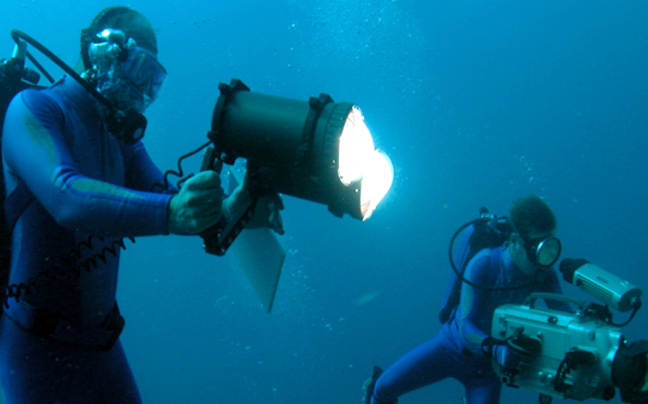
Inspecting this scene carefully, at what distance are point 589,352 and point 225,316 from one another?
60.0 ft

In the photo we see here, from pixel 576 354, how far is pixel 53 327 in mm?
2366

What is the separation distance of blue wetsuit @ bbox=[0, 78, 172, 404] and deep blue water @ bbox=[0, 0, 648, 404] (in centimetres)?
1448

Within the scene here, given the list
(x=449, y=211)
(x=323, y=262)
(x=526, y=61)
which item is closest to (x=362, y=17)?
(x=526, y=61)

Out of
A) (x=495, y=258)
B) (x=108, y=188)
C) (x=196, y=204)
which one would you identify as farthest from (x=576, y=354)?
(x=108, y=188)

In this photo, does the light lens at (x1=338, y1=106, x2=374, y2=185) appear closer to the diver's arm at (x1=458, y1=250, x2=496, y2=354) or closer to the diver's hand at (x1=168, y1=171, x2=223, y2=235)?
the diver's hand at (x1=168, y1=171, x2=223, y2=235)

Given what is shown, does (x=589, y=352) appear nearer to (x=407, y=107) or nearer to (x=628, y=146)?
(x=407, y=107)

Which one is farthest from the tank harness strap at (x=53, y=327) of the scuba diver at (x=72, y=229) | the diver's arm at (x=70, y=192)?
the diver's arm at (x=70, y=192)

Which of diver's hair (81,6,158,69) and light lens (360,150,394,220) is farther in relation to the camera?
diver's hair (81,6,158,69)

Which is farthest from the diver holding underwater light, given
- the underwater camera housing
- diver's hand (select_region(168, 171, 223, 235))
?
the underwater camera housing

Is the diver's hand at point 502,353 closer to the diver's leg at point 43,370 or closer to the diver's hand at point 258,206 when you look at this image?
the diver's hand at point 258,206

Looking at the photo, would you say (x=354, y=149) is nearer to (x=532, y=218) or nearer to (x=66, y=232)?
(x=66, y=232)

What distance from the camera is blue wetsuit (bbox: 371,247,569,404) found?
3242mm

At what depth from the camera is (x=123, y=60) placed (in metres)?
1.58

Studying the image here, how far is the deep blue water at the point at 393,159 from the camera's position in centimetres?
1766
